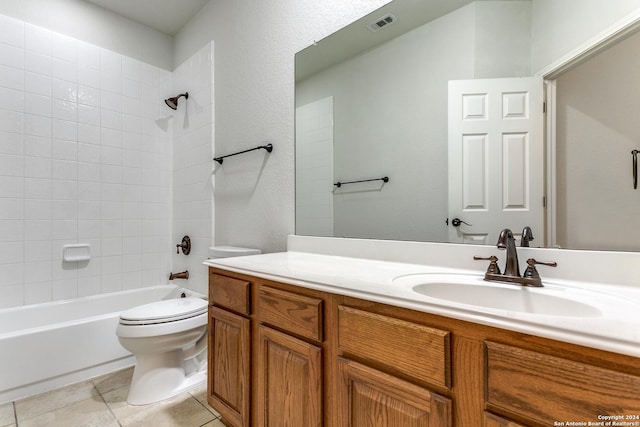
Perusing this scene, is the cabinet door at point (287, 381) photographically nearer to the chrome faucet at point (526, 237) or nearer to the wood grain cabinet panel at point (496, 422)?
the wood grain cabinet panel at point (496, 422)

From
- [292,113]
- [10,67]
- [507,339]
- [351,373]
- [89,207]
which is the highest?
[10,67]

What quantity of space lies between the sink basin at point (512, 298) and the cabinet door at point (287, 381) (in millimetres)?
425

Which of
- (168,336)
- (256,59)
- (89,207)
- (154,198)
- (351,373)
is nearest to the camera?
(351,373)

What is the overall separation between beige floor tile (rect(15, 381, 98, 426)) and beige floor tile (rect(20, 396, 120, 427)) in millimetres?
46

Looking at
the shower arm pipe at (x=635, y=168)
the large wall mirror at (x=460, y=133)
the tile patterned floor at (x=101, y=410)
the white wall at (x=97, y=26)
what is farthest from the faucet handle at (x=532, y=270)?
the white wall at (x=97, y=26)

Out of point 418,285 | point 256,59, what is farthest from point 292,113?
point 418,285

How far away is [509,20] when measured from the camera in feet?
3.48

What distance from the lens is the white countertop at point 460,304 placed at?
0.50m

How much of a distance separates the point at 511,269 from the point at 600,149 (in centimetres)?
46

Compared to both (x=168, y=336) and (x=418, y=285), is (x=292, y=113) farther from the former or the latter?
(x=168, y=336)

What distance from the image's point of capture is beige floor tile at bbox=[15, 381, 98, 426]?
157 cm

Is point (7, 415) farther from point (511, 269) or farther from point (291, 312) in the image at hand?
point (511, 269)

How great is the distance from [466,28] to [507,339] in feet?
3.79

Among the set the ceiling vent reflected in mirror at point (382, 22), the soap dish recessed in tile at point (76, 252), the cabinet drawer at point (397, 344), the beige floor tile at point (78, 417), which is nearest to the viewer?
the cabinet drawer at point (397, 344)
